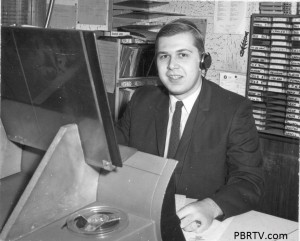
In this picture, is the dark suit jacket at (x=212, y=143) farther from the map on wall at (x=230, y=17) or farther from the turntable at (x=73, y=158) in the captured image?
the map on wall at (x=230, y=17)

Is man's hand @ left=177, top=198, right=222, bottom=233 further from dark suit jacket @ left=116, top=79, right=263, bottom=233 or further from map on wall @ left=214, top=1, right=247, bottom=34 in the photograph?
map on wall @ left=214, top=1, right=247, bottom=34

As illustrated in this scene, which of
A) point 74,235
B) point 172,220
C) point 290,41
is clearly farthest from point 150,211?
point 290,41

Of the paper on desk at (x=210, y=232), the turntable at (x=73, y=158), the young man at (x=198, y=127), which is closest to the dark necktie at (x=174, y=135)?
the young man at (x=198, y=127)

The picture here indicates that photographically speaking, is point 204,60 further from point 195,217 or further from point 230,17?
point 230,17

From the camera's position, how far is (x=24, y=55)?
0.91 m

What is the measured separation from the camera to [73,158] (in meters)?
0.94

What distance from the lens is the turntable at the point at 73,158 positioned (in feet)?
2.67

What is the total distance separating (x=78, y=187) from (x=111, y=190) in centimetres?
8

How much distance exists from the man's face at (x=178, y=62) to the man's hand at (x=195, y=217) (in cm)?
65

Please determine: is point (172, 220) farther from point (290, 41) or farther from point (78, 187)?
point (290, 41)

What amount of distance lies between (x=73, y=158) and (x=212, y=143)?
3.13 ft

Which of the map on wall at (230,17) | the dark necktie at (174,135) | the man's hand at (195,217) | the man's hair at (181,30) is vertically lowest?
the man's hand at (195,217)

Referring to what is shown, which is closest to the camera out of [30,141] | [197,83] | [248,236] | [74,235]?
[74,235]

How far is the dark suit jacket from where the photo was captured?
1681mm
